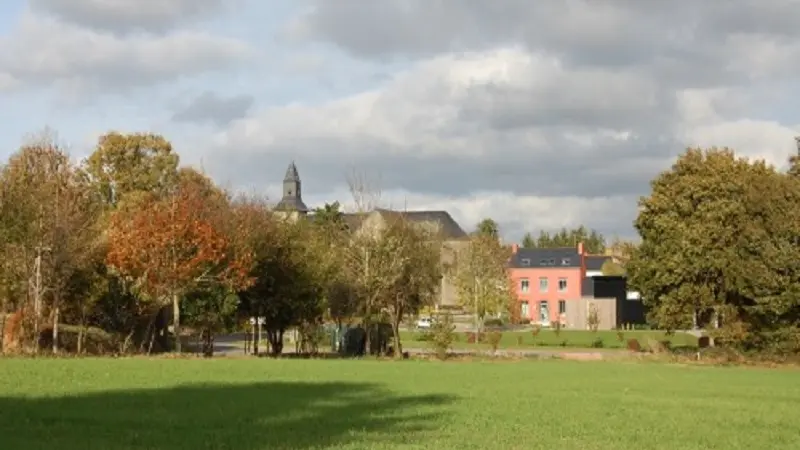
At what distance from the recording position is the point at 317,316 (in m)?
51.3

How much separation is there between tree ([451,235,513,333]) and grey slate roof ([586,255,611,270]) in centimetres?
3633

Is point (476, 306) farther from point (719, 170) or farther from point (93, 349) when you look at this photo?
point (93, 349)

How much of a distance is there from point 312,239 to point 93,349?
47.3ft

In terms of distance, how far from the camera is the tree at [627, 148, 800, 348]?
45875mm

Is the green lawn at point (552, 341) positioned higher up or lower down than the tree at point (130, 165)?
lower down

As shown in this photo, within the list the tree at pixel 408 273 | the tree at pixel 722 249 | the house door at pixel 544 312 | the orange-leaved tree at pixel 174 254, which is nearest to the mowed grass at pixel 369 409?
the orange-leaved tree at pixel 174 254

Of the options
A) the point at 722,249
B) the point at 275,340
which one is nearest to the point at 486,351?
the point at 275,340

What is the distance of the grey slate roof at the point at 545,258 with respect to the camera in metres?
116

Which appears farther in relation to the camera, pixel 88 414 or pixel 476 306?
pixel 476 306

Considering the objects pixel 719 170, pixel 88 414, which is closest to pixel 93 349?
pixel 88 414

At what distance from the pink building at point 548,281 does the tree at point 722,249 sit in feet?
203

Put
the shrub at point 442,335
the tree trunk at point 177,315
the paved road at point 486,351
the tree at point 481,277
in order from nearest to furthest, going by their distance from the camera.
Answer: the tree trunk at point 177,315
the shrub at point 442,335
the paved road at point 486,351
the tree at point 481,277

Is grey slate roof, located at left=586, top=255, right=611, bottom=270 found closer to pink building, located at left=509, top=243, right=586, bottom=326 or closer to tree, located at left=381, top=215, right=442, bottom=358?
pink building, located at left=509, top=243, right=586, bottom=326

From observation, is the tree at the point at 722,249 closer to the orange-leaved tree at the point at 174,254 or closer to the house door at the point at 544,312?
the orange-leaved tree at the point at 174,254
